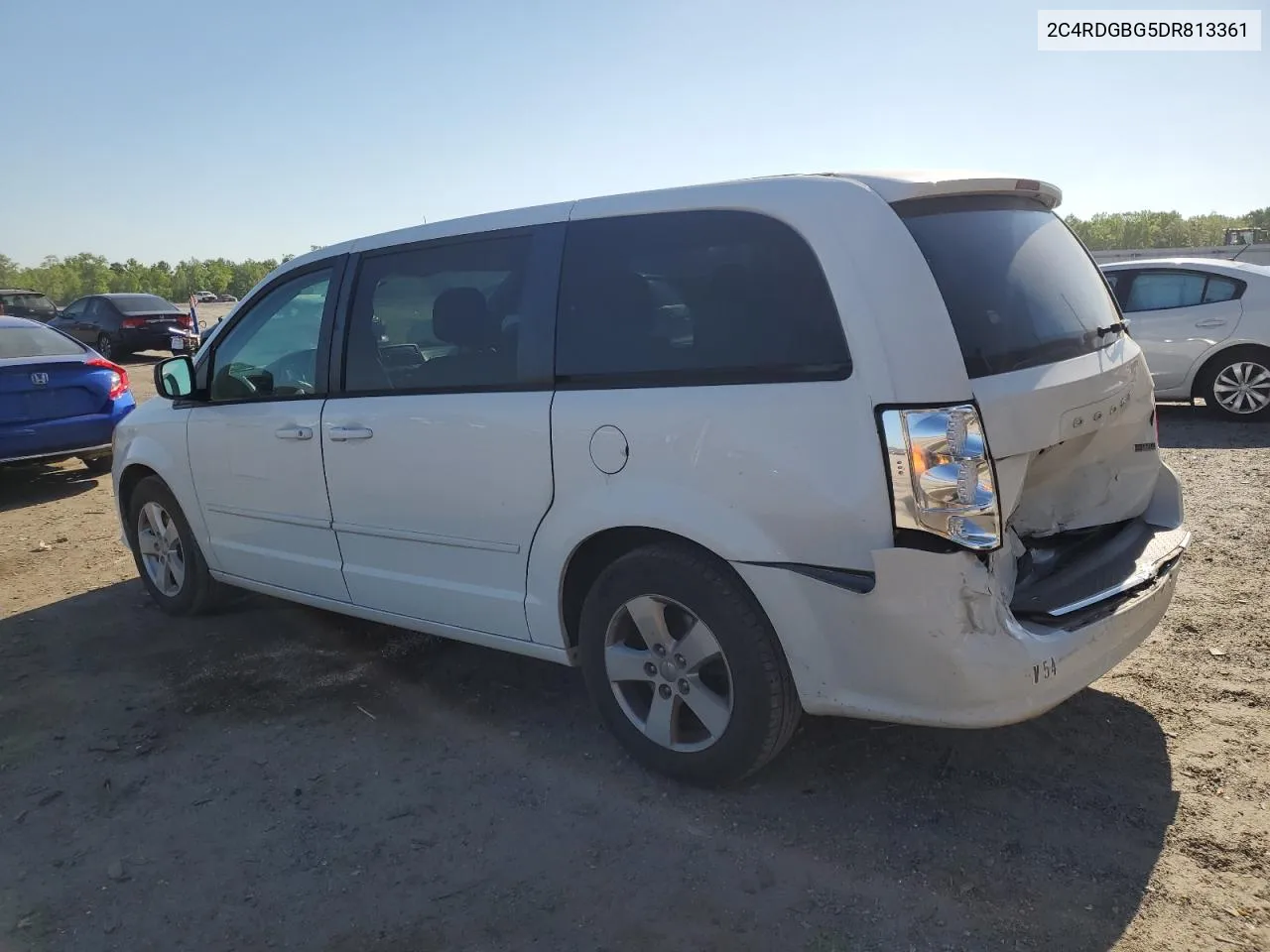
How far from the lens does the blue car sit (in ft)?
26.7

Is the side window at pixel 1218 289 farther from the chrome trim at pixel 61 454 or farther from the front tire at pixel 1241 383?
the chrome trim at pixel 61 454

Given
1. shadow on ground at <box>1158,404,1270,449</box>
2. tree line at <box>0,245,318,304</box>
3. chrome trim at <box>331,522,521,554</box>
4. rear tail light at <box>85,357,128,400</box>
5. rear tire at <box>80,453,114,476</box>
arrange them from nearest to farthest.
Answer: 1. chrome trim at <box>331,522,521,554</box>
2. shadow on ground at <box>1158,404,1270,449</box>
3. rear tail light at <box>85,357,128,400</box>
4. rear tire at <box>80,453,114,476</box>
5. tree line at <box>0,245,318,304</box>

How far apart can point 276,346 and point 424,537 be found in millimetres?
1381

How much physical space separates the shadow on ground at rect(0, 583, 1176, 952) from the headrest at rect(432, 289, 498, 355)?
4.88 ft

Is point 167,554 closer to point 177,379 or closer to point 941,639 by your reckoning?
point 177,379

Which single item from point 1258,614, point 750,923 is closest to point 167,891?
point 750,923

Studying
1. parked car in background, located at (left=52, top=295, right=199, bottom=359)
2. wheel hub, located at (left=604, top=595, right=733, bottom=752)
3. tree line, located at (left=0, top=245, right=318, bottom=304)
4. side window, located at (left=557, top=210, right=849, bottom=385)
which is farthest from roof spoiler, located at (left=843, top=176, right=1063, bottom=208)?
tree line, located at (left=0, top=245, right=318, bottom=304)

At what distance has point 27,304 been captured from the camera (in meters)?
23.9

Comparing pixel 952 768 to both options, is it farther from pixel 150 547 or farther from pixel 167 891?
pixel 150 547

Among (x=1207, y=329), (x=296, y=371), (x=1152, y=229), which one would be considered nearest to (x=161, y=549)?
(x=296, y=371)

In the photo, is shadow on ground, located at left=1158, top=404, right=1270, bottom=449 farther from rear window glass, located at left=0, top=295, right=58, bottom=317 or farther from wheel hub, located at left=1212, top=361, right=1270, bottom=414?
rear window glass, located at left=0, top=295, right=58, bottom=317

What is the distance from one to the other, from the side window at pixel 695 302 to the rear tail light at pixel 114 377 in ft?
23.6

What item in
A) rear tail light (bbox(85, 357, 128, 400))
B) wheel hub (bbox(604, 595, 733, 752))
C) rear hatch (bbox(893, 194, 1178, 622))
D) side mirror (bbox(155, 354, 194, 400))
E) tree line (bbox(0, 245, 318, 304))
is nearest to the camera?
rear hatch (bbox(893, 194, 1178, 622))

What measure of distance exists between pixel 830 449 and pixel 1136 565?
1.24 m
